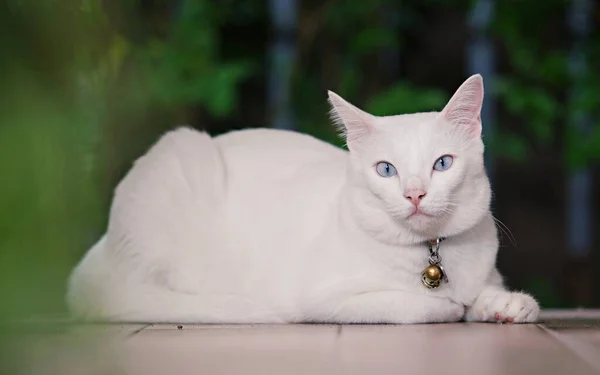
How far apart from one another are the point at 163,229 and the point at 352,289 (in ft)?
2.41

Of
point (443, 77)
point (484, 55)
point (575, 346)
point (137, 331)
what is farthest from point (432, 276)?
point (443, 77)

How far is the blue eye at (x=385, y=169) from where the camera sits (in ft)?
6.85

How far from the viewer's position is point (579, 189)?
5809 mm

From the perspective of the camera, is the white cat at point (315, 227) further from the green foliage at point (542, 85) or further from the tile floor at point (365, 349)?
the green foliage at point (542, 85)

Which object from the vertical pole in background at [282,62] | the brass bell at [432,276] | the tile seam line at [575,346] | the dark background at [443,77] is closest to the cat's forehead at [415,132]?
the brass bell at [432,276]

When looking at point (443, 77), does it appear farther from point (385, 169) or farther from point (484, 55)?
point (385, 169)

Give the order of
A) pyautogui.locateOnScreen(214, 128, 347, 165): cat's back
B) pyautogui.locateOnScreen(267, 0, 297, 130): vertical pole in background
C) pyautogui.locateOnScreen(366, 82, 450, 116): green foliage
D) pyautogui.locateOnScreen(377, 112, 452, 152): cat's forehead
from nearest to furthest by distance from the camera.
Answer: pyautogui.locateOnScreen(377, 112, 452, 152): cat's forehead < pyautogui.locateOnScreen(214, 128, 347, 165): cat's back < pyautogui.locateOnScreen(366, 82, 450, 116): green foliage < pyautogui.locateOnScreen(267, 0, 297, 130): vertical pole in background

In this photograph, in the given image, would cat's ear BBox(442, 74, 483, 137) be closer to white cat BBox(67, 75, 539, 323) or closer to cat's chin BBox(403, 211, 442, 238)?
white cat BBox(67, 75, 539, 323)

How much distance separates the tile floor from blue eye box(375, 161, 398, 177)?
0.41m

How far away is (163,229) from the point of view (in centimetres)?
255

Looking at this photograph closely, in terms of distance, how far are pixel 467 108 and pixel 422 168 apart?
0.25m

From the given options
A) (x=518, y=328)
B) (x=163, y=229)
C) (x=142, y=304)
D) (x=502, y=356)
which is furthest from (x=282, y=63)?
(x=502, y=356)

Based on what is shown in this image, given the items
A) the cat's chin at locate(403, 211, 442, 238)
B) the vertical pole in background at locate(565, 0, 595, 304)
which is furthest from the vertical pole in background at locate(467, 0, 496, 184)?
the cat's chin at locate(403, 211, 442, 238)

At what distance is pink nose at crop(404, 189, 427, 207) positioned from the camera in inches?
77.9
